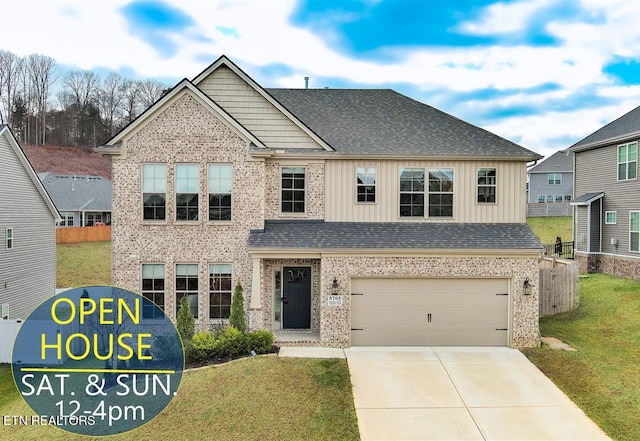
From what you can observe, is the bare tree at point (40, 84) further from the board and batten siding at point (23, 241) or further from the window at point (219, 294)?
the window at point (219, 294)

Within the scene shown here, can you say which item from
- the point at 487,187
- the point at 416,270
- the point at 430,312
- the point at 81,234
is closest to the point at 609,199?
the point at 487,187

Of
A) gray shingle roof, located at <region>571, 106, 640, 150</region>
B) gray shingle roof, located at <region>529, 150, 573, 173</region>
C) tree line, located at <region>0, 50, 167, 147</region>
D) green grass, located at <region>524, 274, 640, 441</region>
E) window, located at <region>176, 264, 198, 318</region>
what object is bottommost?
green grass, located at <region>524, 274, 640, 441</region>

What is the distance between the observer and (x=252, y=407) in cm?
822

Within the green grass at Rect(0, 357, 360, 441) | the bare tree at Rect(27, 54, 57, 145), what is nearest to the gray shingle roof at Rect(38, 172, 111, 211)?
the bare tree at Rect(27, 54, 57, 145)

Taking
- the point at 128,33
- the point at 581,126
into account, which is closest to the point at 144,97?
the point at 128,33

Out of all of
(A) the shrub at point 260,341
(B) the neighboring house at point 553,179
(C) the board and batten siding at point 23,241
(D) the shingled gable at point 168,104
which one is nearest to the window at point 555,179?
(B) the neighboring house at point 553,179

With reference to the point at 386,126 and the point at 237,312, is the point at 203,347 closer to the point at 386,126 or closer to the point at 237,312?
the point at 237,312

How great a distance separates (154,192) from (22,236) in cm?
950

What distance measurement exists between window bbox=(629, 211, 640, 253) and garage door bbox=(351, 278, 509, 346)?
36.1 ft

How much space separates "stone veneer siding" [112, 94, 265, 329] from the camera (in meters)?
12.5

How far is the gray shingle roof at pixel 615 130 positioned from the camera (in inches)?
752

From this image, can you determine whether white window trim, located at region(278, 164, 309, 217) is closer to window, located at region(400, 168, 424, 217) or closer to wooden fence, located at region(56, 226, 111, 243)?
window, located at region(400, 168, 424, 217)

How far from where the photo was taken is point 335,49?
1920 cm

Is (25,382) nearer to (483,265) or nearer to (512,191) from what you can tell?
(483,265)
